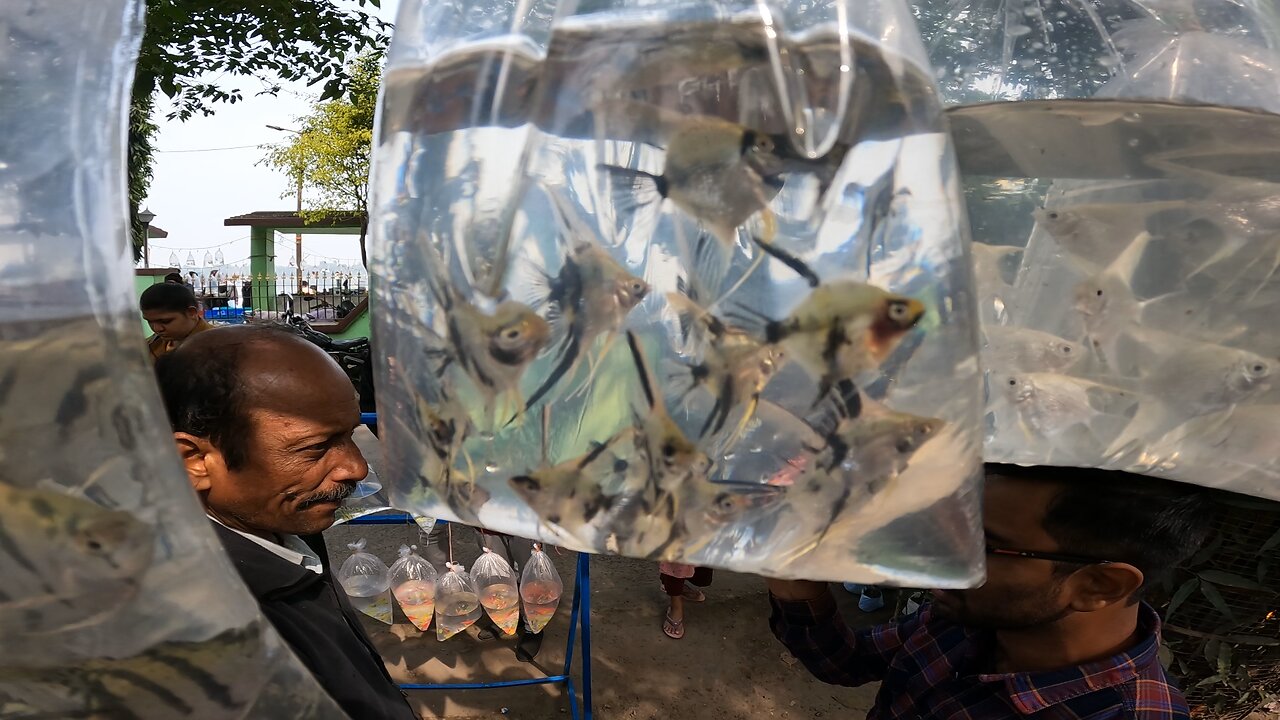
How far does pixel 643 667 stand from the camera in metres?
3.62

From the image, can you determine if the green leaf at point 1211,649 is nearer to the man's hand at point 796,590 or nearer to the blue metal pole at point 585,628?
the man's hand at point 796,590

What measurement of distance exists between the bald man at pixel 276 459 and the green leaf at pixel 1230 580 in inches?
97.8

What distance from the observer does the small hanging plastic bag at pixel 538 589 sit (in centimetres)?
306

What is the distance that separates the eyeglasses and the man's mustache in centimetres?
101

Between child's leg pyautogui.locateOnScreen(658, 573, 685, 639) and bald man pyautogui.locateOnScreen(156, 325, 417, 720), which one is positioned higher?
bald man pyautogui.locateOnScreen(156, 325, 417, 720)

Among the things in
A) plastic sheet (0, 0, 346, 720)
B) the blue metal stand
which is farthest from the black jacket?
the blue metal stand

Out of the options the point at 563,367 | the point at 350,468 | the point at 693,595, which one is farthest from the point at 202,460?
the point at 693,595

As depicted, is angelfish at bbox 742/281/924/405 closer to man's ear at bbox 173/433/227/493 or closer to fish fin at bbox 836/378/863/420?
fish fin at bbox 836/378/863/420

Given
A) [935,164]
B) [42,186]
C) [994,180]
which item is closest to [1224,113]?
[994,180]

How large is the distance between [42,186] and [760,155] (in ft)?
1.47

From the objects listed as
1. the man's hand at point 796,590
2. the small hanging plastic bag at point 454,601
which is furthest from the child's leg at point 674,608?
the man's hand at point 796,590

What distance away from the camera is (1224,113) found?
67 cm

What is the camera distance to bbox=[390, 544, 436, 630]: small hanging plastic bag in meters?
2.95

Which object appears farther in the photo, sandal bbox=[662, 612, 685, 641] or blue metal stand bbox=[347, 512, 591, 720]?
sandal bbox=[662, 612, 685, 641]
